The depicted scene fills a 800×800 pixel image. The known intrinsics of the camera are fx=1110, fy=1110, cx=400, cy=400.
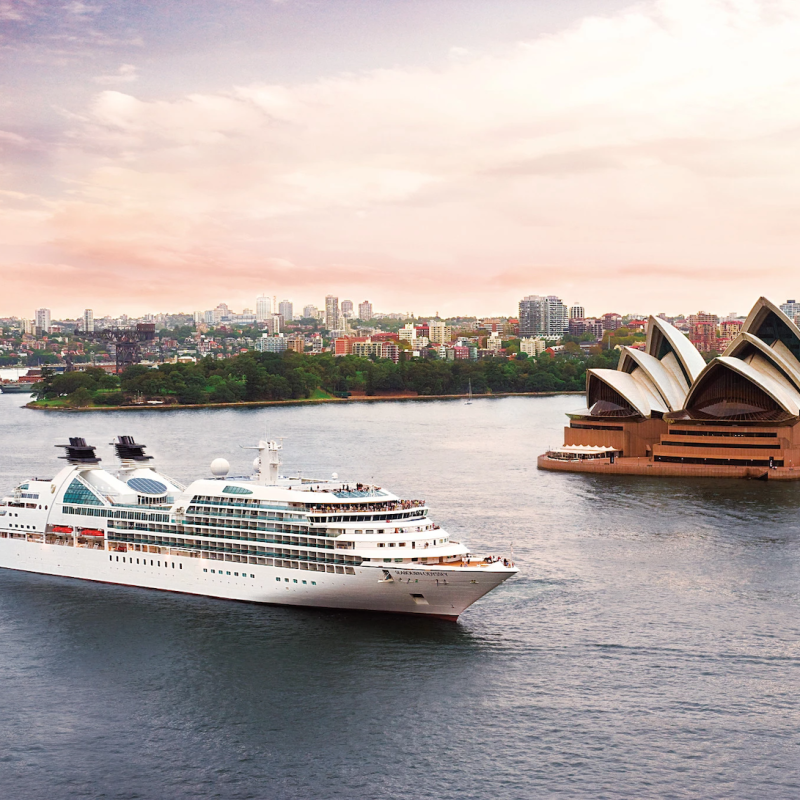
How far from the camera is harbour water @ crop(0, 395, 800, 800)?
Answer: 58.5ft

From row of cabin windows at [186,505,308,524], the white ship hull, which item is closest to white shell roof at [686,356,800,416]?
the white ship hull

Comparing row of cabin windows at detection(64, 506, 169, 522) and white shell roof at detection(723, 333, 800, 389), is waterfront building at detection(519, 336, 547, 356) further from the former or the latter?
row of cabin windows at detection(64, 506, 169, 522)

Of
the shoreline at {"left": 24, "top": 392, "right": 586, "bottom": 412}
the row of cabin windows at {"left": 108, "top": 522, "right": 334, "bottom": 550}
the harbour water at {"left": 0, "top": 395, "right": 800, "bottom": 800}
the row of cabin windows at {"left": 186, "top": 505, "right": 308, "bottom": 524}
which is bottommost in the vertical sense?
the harbour water at {"left": 0, "top": 395, "right": 800, "bottom": 800}

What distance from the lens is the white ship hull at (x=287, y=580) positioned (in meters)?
24.2

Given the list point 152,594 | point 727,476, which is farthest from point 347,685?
point 727,476

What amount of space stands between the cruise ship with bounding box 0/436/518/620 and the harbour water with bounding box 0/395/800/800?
0.57 metres

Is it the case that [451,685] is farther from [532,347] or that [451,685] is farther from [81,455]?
[532,347]

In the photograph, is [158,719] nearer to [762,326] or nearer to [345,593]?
[345,593]

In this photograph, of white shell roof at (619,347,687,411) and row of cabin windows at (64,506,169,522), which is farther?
white shell roof at (619,347,687,411)

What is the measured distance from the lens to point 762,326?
53.8 meters

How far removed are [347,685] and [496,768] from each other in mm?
4175

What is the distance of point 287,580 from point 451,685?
5.76m

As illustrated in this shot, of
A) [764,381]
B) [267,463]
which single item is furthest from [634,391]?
[267,463]

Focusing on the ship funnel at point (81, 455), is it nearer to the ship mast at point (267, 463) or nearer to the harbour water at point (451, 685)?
the harbour water at point (451, 685)
